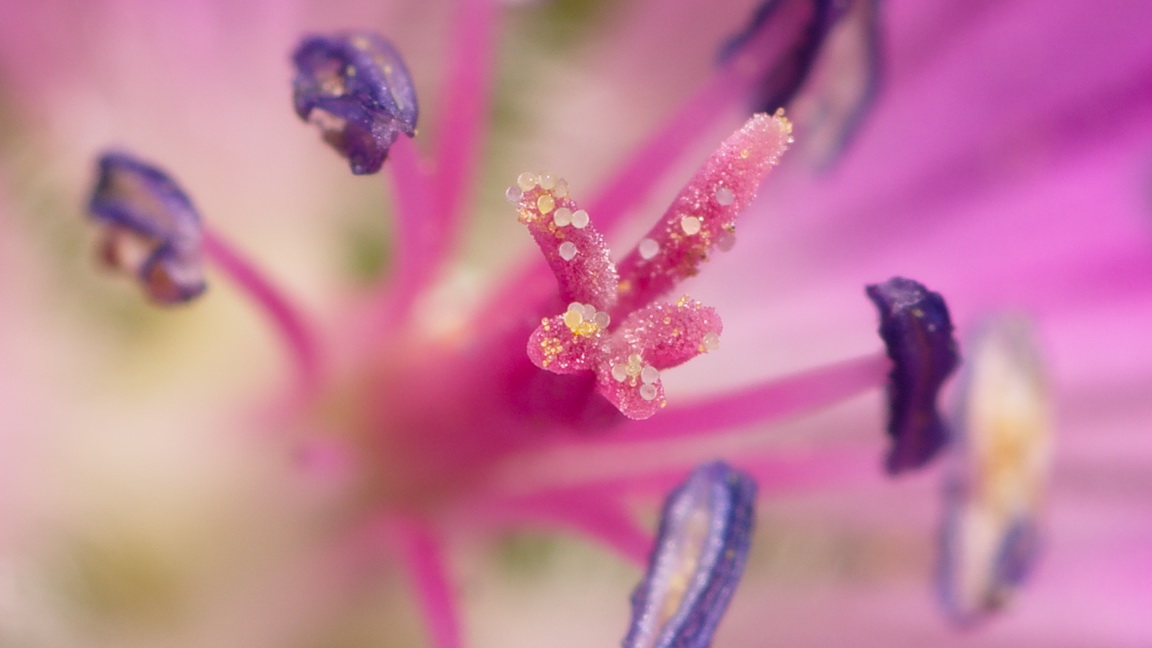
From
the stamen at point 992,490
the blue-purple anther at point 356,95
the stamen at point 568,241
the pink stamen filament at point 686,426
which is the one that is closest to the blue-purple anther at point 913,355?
the pink stamen filament at point 686,426

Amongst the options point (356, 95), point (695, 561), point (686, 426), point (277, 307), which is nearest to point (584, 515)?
point (686, 426)

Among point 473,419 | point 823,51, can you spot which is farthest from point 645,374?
point 823,51

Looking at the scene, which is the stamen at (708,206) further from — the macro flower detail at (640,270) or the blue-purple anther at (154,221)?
the blue-purple anther at (154,221)

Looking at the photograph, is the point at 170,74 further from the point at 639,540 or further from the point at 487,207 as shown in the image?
the point at 639,540

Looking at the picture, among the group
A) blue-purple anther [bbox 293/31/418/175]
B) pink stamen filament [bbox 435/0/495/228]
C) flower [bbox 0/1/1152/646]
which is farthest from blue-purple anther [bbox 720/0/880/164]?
blue-purple anther [bbox 293/31/418/175]

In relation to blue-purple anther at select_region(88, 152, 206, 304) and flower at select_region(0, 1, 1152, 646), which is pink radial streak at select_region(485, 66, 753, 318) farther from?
blue-purple anther at select_region(88, 152, 206, 304)

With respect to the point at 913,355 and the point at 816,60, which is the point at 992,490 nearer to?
the point at 913,355
